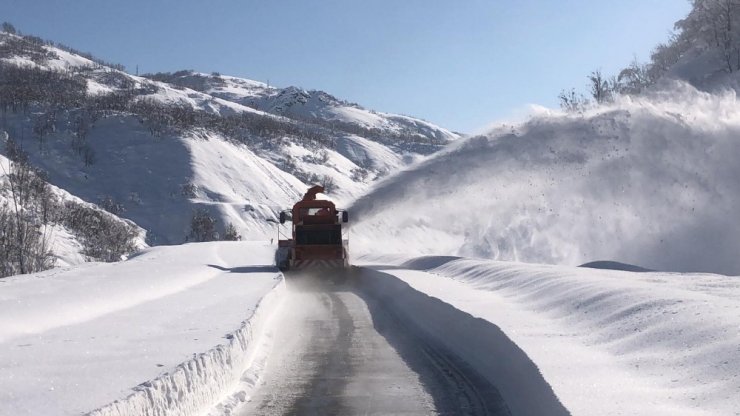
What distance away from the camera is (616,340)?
7.75 meters

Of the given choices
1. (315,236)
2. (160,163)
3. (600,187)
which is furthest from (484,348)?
(160,163)

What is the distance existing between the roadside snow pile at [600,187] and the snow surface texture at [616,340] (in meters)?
10.3

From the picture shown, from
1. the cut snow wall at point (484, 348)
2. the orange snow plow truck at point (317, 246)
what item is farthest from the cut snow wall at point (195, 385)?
the orange snow plow truck at point (317, 246)

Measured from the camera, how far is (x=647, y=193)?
24.0 meters

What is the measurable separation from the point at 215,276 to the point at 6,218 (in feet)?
117

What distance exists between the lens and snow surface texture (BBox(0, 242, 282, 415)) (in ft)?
17.2

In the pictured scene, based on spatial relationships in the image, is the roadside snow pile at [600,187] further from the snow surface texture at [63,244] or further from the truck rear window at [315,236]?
the snow surface texture at [63,244]

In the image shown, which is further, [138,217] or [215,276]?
[138,217]

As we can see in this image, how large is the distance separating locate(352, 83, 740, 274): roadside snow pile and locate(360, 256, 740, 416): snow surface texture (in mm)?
10257

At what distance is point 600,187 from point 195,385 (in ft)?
71.2

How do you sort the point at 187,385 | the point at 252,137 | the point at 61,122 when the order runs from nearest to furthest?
1. the point at 187,385
2. the point at 61,122
3. the point at 252,137

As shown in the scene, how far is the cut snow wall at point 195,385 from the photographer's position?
511cm

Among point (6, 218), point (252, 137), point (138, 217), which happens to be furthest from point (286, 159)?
point (6, 218)

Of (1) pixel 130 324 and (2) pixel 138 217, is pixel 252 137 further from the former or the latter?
(1) pixel 130 324
